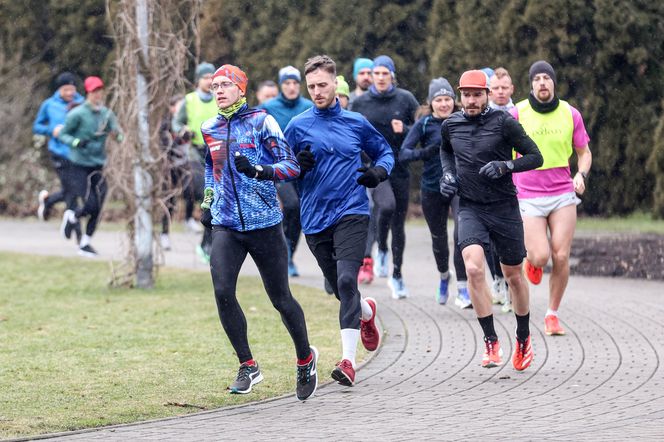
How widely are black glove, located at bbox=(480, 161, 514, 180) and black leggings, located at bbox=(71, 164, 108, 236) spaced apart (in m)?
8.42

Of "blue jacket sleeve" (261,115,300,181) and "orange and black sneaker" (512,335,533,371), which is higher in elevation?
"blue jacket sleeve" (261,115,300,181)

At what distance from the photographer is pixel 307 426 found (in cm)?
738

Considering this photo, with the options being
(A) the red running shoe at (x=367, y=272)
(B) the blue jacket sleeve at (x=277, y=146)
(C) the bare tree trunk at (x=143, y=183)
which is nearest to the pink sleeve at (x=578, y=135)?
(B) the blue jacket sleeve at (x=277, y=146)

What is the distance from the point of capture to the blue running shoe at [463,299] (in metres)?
12.3

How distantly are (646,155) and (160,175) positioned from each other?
861 cm

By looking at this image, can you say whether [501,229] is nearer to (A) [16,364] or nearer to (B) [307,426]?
(B) [307,426]

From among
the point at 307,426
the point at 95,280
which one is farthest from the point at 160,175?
the point at 307,426

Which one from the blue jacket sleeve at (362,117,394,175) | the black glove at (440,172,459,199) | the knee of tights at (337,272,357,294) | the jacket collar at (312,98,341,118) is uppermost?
the jacket collar at (312,98,341,118)

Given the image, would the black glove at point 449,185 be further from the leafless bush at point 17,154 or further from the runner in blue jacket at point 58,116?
the leafless bush at point 17,154

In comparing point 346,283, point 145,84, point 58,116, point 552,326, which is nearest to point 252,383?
point 346,283

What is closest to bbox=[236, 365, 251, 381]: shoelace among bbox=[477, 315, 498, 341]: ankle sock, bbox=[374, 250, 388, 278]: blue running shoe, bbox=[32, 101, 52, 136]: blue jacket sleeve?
bbox=[477, 315, 498, 341]: ankle sock

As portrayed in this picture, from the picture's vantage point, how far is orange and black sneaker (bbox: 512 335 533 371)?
29.7ft

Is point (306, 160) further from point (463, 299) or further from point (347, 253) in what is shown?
point (463, 299)

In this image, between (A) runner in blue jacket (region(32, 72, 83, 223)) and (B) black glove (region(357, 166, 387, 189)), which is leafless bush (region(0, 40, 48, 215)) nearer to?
(A) runner in blue jacket (region(32, 72, 83, 223))
